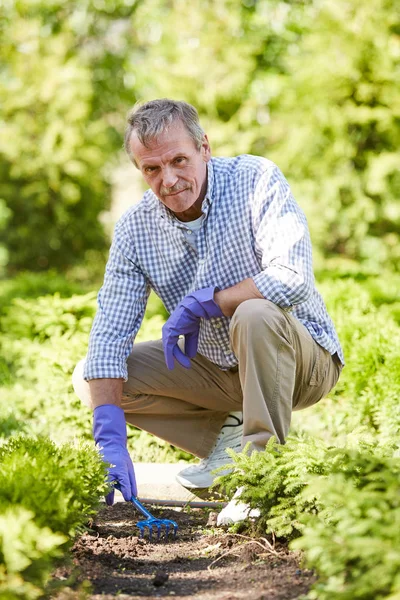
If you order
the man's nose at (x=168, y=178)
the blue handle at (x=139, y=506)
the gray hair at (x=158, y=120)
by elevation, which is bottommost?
the blue handle at (x=139, y=506)

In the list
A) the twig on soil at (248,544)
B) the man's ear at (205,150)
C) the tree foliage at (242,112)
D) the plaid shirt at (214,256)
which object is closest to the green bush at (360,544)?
the twig on soil at (248,544)

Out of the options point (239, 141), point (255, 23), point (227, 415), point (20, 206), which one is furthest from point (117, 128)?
point (227, 415)

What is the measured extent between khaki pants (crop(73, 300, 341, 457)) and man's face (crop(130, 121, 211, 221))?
544 millimetres

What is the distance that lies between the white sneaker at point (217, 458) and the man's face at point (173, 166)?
3.31 feet

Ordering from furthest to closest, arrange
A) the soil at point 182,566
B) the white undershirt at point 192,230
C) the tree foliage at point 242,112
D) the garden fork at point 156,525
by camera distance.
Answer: the tree foliage at point 242,112 → the white undershirt at point 192,230 → the garden fork at point 156,525 → the soil at point 182,566

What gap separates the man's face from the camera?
9.90ft

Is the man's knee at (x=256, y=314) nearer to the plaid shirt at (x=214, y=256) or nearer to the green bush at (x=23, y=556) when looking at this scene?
the plaid shirt at (x=214, y=256)

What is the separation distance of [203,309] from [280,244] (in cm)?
38

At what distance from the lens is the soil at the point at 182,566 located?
202 cm

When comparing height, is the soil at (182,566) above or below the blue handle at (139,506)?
below

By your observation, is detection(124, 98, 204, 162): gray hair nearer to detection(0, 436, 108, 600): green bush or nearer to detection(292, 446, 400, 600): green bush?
detection(0, 436, 108, 600): green bush

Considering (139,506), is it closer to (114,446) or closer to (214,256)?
(114,446)

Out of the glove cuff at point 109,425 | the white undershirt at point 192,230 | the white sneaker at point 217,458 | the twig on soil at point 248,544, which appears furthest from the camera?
the white sneaker at point 217,458

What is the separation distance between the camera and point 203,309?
2.99m
